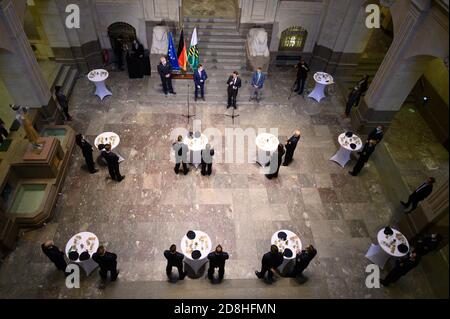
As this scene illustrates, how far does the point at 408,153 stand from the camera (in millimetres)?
12055

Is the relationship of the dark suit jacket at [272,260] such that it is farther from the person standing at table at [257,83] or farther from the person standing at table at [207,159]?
the person standing at table at [257,83]

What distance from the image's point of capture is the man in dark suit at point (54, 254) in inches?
297

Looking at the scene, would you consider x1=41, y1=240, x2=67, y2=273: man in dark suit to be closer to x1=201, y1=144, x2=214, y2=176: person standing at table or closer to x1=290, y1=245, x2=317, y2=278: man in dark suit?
x1=201, y1=144, x2=214, y2=176: person standing at table

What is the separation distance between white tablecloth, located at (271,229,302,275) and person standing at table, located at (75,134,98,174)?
5740mm

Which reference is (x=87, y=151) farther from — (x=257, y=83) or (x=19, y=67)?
(x=257, y=83)

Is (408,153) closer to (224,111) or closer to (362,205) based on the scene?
(362,205)

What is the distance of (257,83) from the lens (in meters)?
12.6

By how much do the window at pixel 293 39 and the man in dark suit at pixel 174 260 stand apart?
10318mm

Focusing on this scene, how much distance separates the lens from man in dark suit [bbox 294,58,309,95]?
12812 mm

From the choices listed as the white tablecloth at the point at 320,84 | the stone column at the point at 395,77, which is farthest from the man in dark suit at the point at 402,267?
the white tablecloth at the point at 320,84

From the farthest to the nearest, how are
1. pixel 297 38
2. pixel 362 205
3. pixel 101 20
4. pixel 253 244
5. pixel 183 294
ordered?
pixel 297 38, pixel 101 20, pixel 362 205, pixel 253 244, pixel 183 294

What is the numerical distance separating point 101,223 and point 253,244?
13.8ft

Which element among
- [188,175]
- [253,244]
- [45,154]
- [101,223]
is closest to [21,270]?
[101,223]

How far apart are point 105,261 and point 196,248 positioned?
2070 mm
